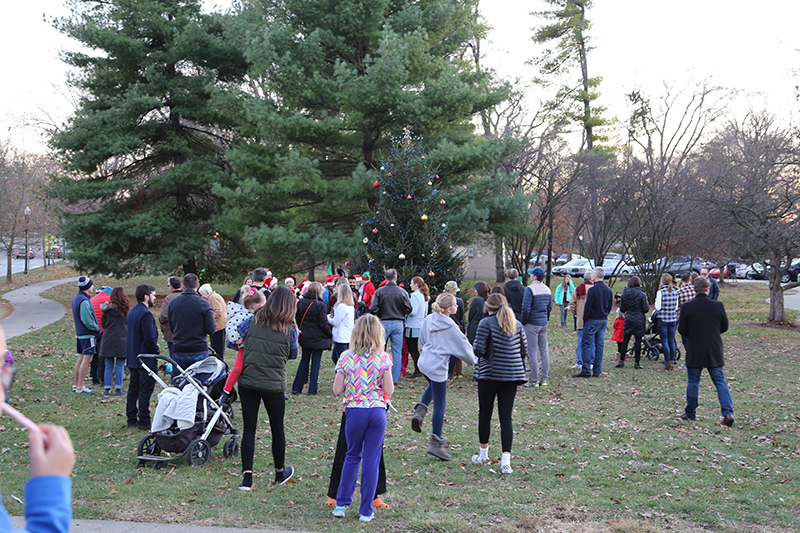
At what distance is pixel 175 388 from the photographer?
6.81 metres

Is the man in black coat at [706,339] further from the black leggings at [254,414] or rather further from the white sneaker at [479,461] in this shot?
the black leggings at [254,414]

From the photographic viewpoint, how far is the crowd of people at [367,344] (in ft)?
17.6

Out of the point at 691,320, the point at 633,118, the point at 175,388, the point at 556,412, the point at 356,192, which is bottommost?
the point at 556,412

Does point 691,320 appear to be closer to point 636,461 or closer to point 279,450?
point 636,461

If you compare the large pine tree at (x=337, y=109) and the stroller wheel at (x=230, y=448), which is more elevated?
the large pine tree at (x=337, y=109)

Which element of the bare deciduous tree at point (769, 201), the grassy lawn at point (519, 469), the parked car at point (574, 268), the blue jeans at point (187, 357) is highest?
the bare deciduous tree at point (769, 201)

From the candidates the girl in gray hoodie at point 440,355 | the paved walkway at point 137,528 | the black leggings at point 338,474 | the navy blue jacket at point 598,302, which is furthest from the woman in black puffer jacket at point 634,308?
the paved walkway at point 137,528

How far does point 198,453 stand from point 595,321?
26.8 ft

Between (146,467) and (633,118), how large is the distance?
38.5 m

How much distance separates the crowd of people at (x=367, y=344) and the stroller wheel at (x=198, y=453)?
519 mm

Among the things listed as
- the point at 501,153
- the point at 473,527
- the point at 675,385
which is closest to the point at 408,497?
the point at 473,527

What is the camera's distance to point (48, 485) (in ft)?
5.55

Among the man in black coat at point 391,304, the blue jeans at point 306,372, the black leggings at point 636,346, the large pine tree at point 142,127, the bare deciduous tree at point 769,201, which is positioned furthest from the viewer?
the large pine tree at point 142,127

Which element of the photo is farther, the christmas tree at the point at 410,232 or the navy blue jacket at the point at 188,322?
→ the christmas tree at the point at 410,232
